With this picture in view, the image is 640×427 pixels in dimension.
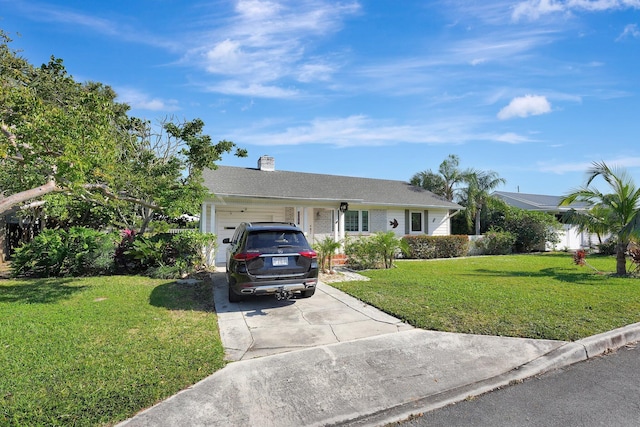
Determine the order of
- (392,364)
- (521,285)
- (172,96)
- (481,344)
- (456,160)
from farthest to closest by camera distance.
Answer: (456,160) < (172,96) < (521,285) < (481,344) < (392,364)

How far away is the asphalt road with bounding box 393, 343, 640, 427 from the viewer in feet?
10.7

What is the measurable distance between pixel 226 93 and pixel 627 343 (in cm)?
1271

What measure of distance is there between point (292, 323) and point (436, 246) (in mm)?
13188

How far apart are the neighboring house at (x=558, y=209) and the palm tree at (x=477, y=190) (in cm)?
341

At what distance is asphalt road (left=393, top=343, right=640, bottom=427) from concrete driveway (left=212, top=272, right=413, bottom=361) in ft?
6.57

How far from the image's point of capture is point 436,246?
1756cm

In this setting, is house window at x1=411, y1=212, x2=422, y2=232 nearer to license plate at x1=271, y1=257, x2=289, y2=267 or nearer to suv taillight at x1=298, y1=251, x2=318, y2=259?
suv taillight at x1=298, y1=251, x2=318, y2=259

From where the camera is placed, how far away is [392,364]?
4457 mm

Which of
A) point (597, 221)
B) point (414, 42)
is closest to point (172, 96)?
point (414, 42)

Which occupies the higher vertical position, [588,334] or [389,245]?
[389,245]

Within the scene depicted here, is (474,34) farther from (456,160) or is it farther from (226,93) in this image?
(456,160)

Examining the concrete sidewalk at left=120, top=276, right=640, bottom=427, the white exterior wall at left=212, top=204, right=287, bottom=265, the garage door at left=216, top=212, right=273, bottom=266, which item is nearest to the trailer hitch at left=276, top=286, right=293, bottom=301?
the concrete sidewalk at left=120, top=276, right=640, bottom=427

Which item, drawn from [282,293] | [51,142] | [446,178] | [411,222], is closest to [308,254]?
[282,293]

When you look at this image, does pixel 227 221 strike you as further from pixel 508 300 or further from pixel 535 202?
pixel 535 202
